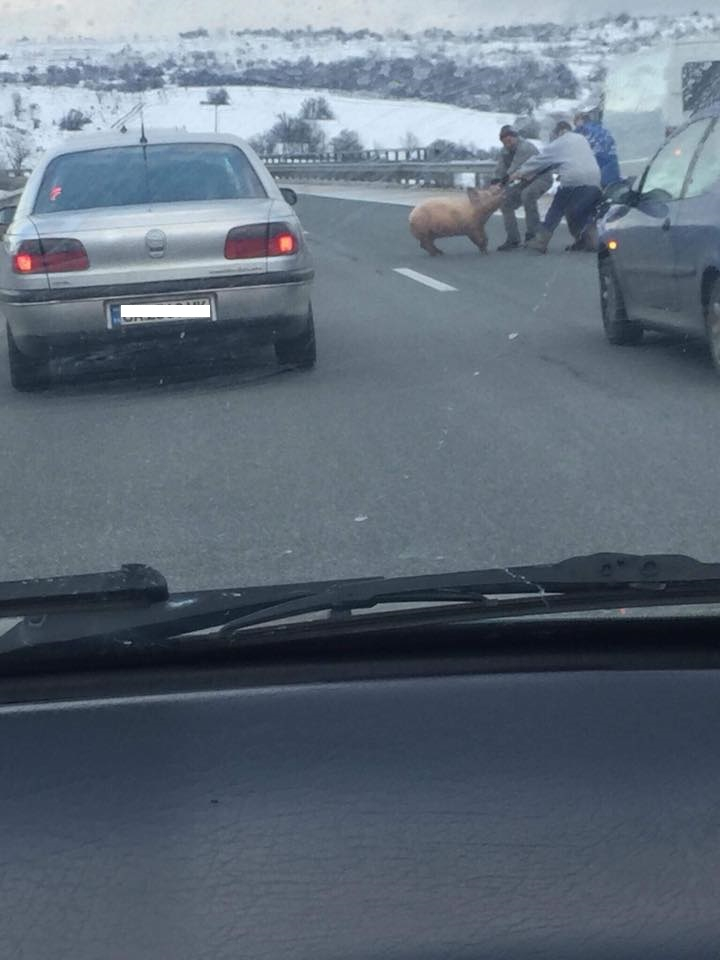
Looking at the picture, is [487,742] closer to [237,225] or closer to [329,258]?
[237,225]

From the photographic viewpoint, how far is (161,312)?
8.84 m

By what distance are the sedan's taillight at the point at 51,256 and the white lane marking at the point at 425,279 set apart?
654cm

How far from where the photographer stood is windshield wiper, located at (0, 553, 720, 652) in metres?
2.60

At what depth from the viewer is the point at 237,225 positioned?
8.81 meters

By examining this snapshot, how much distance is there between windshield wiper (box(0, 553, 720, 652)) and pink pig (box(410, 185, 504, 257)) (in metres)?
16.8

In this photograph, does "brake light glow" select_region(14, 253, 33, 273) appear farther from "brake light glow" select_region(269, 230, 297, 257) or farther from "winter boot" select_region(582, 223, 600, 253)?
"winter boot" select_region(582, 223, 600, 253)

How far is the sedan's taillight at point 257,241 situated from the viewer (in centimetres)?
881

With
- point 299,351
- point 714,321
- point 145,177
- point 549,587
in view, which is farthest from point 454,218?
point 549,587

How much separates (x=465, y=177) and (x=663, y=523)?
2060 centimetres

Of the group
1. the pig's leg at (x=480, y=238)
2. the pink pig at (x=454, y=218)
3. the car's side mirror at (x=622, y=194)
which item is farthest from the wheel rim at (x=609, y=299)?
the pig's leg at (x=480, y=238)

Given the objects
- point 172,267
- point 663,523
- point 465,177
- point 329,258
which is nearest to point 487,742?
point 663,523

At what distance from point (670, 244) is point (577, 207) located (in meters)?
10.2

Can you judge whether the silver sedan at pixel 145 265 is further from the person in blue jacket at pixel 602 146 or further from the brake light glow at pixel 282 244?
the person in blue jacket at pixel 602 146

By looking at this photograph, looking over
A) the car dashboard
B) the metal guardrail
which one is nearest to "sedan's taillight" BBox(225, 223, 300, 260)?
the car dashboard
